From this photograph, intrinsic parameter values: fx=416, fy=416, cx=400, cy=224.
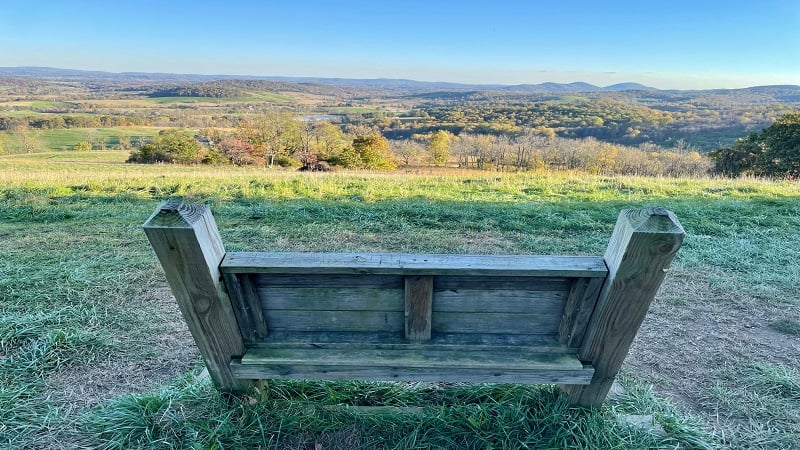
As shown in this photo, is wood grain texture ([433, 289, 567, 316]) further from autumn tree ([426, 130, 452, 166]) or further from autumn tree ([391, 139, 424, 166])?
autumn tree ([426, 130, 452, 166])

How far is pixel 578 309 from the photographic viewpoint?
144 cm

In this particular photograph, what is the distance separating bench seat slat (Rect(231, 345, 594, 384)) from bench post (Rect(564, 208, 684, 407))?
112 mm

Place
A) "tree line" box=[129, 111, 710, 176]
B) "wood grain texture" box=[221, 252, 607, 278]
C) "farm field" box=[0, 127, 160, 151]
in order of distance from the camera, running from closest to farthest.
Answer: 1. "wood grain texture" box=[221, 252, 607, 278]
2. "tree line" box=[129, 111, 710, 176]
3. "farm field" box=[0, 127, 160, 151]

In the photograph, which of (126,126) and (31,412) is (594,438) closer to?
(31,412)

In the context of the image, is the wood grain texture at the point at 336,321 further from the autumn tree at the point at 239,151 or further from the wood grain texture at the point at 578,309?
the autumn tree at the point at 239,151

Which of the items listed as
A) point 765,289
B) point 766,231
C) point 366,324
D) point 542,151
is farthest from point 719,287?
point 542,151

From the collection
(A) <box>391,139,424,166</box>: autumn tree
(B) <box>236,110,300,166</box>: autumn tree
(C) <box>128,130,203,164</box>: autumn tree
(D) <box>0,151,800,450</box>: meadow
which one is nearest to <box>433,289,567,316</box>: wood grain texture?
(D) <box>0,151,800,450</box>: meadow

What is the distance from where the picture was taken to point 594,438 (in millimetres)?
1713

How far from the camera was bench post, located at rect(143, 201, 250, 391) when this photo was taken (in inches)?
47.7

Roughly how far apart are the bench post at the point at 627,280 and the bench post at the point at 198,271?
49.7 inches

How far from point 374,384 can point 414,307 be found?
851mm

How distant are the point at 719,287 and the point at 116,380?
14.4 ft

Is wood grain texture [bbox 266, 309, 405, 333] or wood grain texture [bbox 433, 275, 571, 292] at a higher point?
wood grain texture [bbox 433, 275, 571, 292]

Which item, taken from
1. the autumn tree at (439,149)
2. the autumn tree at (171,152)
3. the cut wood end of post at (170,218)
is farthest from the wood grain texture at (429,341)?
the autumn tree at (439,149)
